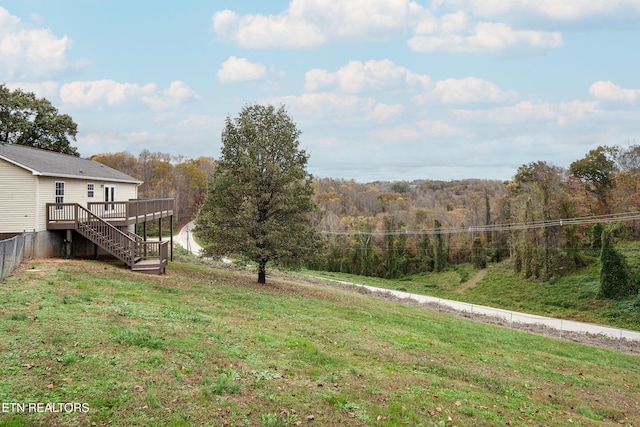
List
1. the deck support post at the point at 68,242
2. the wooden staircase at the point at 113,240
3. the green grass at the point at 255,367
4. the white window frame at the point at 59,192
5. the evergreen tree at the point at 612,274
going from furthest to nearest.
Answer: the evergreen tree at the point at 612,274
the white window frame at the point at 59,192
the deck support post at the point at 68,242
the wooden staircase at the point at 113,240
the green grass at the point at 255,367

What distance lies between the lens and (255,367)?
24.8ft

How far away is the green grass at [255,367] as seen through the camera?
19.3ft

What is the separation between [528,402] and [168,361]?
24.1 ft

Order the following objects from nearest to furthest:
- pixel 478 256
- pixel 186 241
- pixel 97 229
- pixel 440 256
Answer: pixel 97 229 < pixel 478 256 < pixel 440 256 < pixel 186 241

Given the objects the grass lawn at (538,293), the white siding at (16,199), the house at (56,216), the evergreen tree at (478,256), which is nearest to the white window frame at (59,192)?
the house at (56,216)

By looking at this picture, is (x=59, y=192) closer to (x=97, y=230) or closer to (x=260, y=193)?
(x=97, y=230)

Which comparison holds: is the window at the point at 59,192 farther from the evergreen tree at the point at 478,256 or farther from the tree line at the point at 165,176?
the tree line at the point at 165,176

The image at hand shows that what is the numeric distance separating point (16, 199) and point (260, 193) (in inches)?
398

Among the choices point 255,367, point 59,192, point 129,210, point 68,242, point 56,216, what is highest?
point 59,192

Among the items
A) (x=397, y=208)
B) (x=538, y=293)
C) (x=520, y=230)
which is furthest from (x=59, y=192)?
(x=397, y=208)

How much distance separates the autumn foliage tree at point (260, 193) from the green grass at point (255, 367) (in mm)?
3868

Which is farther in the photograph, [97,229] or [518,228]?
[518,228]

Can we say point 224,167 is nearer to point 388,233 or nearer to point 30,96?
point 30,96

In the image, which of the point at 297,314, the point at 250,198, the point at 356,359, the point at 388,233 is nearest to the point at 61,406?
the point at 356,359
